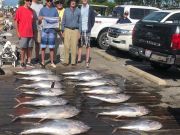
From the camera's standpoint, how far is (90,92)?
9789mm

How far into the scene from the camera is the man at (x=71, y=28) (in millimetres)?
13875

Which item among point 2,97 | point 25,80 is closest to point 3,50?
point 25,80

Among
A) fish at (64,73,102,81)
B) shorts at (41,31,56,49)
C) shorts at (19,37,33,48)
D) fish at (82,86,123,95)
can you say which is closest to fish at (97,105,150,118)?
fish at (82,86,123,95)

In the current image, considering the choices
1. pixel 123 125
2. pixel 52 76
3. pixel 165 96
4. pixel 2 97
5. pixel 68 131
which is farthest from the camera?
pixel 52 76

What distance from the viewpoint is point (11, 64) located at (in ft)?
45.7

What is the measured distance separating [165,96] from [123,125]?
3.04 m

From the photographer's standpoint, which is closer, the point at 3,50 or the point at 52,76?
the point at 52,76

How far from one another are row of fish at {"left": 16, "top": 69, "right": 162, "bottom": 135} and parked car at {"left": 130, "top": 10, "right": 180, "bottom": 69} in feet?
5.77

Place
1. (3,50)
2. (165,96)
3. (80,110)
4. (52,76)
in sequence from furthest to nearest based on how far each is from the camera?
(3,50) → (52,76) → (165,96) → (80,110)

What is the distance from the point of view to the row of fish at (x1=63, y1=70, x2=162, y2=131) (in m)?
7.24

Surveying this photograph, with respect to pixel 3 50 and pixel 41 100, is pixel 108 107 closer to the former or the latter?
pixel 41 100

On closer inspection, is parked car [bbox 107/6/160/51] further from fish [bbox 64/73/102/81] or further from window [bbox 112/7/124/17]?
fish [bbox 64/73/102/81]

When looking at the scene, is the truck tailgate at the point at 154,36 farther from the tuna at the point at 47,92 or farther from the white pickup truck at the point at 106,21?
the white pickup truck at the point at 106,21

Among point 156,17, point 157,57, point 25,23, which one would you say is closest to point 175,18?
point 156,17
